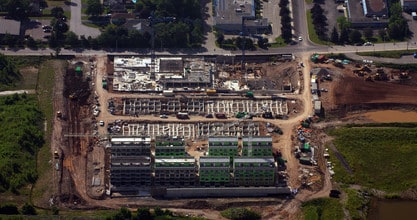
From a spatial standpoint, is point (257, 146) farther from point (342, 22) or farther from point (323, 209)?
point (342, 22)

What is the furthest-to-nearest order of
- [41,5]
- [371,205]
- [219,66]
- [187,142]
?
[41,5] < [219,66] < [187,142] < [371,205]

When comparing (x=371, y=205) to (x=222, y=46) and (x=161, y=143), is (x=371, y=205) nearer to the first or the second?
(x=161, y=143)

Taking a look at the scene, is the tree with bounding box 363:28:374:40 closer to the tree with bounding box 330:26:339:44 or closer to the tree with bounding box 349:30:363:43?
the tree with bounding box 349:30:363:43

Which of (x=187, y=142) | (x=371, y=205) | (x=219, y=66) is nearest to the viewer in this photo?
(x=371, y=205)

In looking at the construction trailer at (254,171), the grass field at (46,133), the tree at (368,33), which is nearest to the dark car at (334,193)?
the construction trailer at (254,171)

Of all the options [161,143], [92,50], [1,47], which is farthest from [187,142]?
[1,47]
